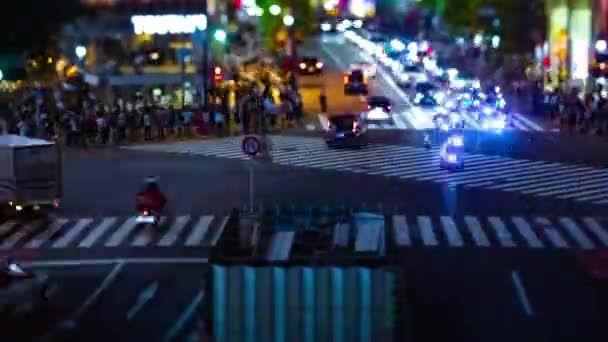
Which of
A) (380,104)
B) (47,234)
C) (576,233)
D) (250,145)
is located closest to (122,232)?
(47,234)

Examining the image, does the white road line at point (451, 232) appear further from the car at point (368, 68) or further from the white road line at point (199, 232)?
the car at point (368, 68)

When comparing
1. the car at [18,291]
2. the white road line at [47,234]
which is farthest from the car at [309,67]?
the car at [18,291]

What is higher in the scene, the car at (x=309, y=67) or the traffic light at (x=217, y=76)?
the car at (x=309, y=67)

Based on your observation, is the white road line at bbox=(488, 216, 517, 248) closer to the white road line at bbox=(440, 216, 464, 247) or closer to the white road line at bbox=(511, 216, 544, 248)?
the white road line at bbox=(511, 216, 544, 248)

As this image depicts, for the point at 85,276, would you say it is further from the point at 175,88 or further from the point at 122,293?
the point at 175,88

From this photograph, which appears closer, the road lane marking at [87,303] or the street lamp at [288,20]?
the road lane marking at [87,303]

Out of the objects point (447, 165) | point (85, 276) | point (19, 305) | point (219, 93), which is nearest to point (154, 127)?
point (219, 93)

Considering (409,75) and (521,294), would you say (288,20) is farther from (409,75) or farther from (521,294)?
(521,294)

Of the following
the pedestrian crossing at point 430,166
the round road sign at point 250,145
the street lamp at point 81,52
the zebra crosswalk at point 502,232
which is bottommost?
the zebra crosswalk at point 502,232
